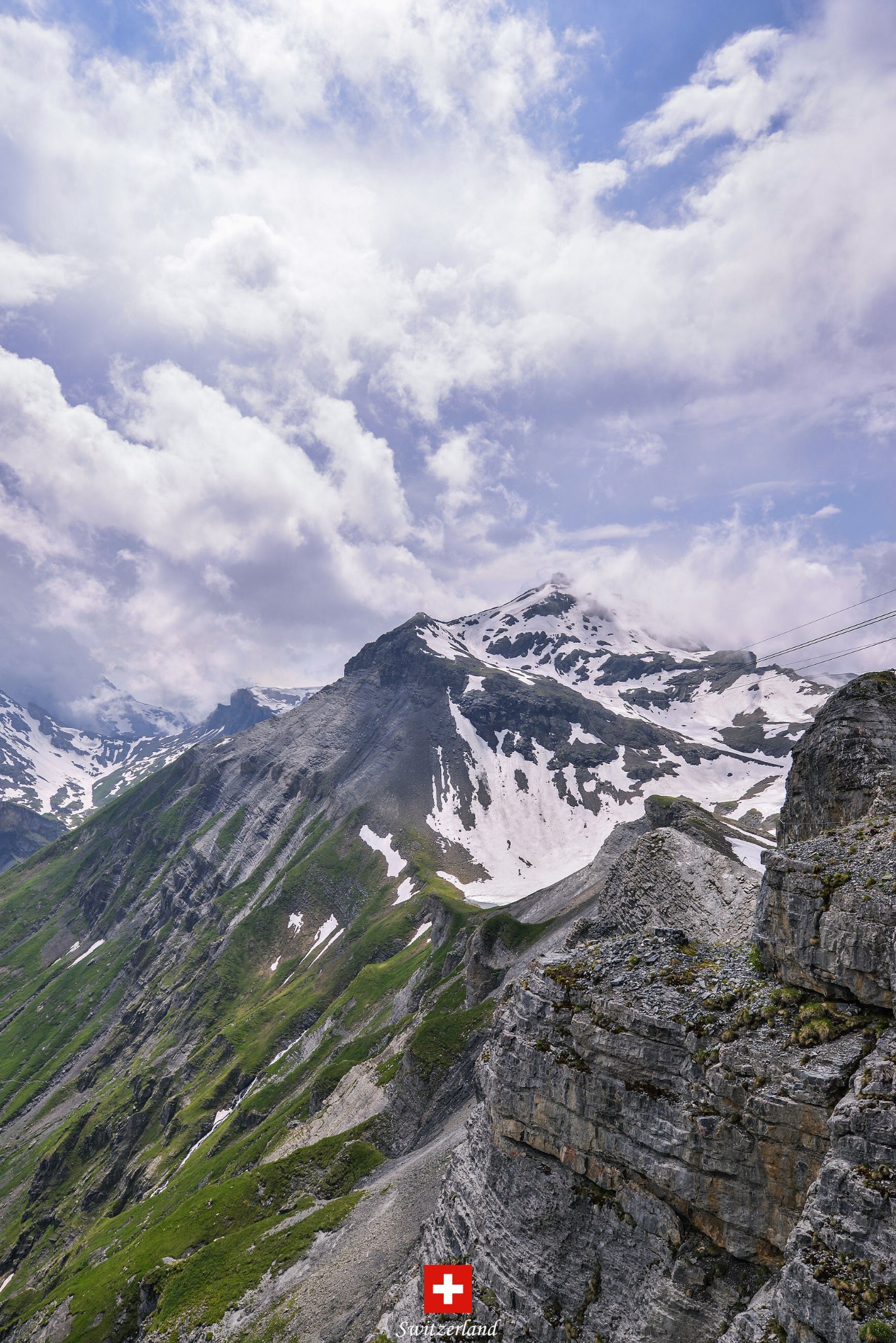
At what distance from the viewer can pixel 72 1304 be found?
6575 cm

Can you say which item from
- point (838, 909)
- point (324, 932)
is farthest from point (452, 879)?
point (838, 909)

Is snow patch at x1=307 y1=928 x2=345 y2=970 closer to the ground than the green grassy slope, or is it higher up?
higher up

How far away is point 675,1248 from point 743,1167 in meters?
4.76

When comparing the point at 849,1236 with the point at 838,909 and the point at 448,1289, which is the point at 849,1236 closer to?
the point at 838,909

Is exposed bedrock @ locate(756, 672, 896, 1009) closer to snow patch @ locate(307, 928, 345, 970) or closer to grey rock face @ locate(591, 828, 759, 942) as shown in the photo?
grey rock face @ locate(591, 828, 759, 942)

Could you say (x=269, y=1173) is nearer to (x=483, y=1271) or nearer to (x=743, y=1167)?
(x=483, y=1271)

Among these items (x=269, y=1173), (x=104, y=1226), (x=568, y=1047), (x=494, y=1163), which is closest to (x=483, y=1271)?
(x=494, y=1163)

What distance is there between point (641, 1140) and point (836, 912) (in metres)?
11.8

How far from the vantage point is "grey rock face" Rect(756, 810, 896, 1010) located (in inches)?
753

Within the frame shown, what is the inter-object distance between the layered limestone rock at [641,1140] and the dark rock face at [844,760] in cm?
1341

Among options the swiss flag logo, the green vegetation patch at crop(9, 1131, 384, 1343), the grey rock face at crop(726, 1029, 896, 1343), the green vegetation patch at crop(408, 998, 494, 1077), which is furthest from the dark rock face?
the green vegetation patch at crop(9, 1131, 384, 1343)

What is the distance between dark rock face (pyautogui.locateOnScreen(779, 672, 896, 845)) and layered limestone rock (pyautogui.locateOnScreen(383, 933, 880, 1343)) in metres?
13.4

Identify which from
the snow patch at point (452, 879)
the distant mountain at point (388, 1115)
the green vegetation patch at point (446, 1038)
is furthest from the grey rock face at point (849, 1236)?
the snow patch at point (452, 879)

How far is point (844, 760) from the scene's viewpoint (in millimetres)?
34281
